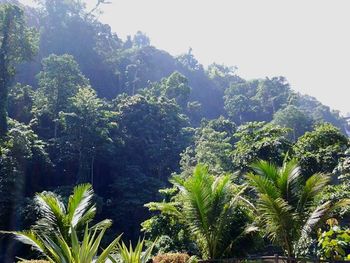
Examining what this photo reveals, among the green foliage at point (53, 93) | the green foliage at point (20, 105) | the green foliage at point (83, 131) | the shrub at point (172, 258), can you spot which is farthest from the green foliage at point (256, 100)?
the shrub at point (172, 258)

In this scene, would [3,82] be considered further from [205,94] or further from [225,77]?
[225,77]

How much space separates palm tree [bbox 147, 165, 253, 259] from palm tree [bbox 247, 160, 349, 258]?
945 mm

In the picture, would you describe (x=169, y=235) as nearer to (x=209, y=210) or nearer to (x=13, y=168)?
(x=209, y=210)

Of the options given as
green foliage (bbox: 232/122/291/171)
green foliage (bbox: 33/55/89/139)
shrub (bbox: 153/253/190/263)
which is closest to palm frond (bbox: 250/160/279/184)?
shrub (bbox: 153/253/190/263)

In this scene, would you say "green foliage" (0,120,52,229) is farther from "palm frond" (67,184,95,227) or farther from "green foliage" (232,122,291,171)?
"palm frond" (67,184,95,227)

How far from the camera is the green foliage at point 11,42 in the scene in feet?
94.7

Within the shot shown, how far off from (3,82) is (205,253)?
906 inches

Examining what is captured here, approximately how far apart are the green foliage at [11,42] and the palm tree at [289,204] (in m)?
22.9

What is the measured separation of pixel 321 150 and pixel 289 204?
12546mm

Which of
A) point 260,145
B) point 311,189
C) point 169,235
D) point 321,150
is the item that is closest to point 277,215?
point 311,189

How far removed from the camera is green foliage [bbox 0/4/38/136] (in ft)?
94.7

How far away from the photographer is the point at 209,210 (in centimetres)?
1003

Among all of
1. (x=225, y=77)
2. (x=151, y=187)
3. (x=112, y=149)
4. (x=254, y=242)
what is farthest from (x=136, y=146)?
(x=225, y=77)

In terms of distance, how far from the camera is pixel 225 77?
248 feet
